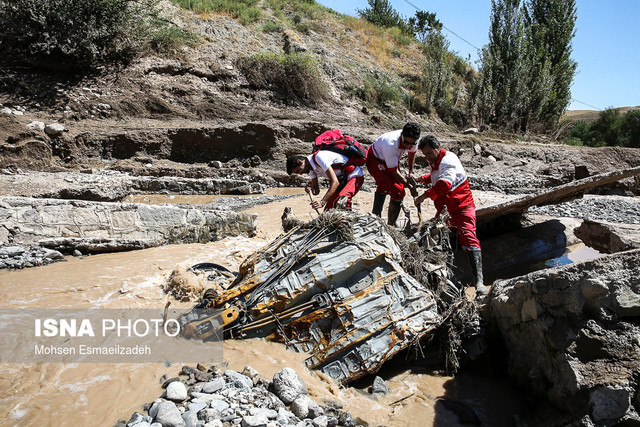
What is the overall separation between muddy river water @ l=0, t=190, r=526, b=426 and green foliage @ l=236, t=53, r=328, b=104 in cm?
1228

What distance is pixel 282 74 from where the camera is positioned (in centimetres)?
1595

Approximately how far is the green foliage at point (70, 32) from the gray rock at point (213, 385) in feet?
46.8

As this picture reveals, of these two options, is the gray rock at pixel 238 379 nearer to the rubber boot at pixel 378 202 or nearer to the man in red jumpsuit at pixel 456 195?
the man in red jumpsuit at pixel 456 195

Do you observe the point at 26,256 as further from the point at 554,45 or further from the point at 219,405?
the point at 554,45

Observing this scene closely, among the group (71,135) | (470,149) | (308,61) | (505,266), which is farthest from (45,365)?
(308,61)

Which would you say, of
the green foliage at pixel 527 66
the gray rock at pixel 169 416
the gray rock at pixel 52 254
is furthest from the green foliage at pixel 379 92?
the gray rock at pixel 169 416

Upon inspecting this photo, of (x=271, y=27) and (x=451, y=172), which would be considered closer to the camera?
(x=451, y=172)

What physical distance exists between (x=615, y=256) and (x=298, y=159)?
2976 millimetres

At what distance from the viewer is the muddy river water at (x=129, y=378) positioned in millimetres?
2381

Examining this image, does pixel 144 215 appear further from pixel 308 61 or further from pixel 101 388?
pixel 308 61

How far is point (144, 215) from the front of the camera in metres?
5.65

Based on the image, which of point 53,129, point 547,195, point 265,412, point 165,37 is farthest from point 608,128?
point 265,412

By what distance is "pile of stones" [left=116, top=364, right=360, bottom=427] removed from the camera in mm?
2213

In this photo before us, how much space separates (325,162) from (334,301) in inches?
71.3
